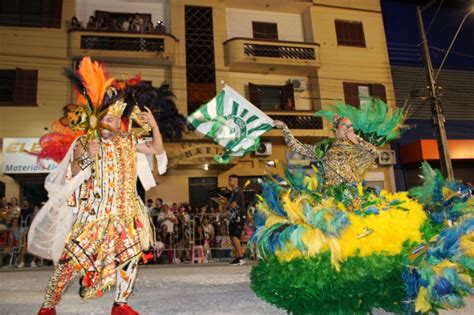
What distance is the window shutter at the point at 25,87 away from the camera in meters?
14.7

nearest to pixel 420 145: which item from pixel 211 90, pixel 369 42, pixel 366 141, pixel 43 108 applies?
pixel 369 42

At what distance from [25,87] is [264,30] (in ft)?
34.8

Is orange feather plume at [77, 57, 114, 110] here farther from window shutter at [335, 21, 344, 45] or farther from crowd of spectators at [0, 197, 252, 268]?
window shutter at [335, 21, 344, 45]

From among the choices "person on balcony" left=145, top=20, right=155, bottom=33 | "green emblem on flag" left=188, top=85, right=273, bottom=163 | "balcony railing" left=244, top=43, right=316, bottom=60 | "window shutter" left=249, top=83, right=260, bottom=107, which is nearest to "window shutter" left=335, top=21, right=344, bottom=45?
"balcony railing" left=244, top=43, right=316, bottom=60

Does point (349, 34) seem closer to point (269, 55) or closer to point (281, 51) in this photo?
point (281, 51)

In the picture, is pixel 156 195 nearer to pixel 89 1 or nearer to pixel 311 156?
pixel 89 1

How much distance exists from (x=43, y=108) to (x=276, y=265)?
14172mm

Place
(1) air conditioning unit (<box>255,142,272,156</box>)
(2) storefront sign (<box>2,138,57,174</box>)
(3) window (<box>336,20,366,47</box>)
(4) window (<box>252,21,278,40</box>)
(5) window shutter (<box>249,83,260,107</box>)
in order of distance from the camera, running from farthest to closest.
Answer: (3) window (<box>336,20,366,47</box>) < (4) window (<box>252,21,278,40</box>) < (5) window shutter (<box>249,83,260,107</box>) < (1) air conditioning unit (<box>255,142,272,156</box>) < (2) storefront sign (<box>2,138,57,174</box>)

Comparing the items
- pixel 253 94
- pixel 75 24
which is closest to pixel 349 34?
pixel 253 94

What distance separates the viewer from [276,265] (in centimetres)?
322

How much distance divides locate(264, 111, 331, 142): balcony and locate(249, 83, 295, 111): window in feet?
3.02

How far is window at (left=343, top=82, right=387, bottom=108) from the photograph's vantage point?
712 inches

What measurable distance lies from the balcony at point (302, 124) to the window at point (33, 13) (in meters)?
9.32

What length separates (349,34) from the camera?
1889 cm
